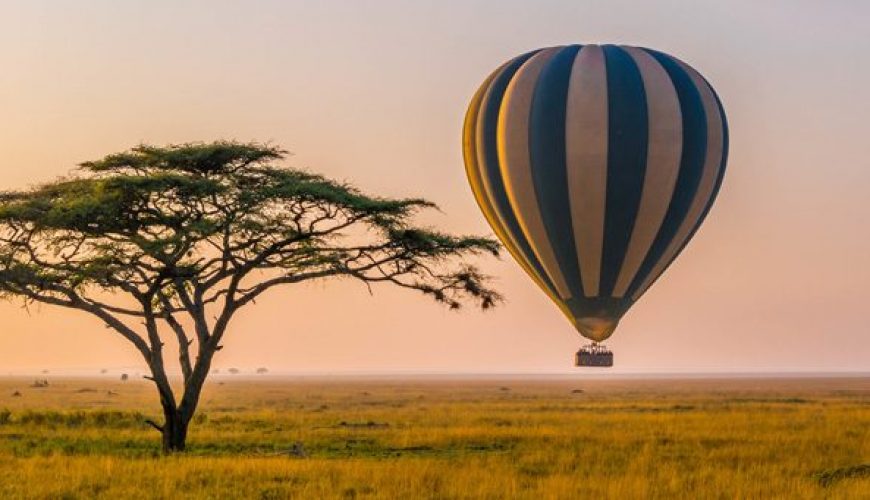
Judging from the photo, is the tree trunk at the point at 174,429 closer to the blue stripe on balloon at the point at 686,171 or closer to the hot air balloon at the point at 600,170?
the hot air balloon at the point at 600,170

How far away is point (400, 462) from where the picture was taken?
28.3 meters

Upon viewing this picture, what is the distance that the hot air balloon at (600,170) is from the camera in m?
41.6

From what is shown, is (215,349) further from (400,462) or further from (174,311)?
(400,462)

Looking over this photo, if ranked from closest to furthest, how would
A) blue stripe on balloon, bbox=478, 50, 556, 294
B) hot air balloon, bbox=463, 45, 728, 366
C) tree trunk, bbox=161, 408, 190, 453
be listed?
tree trunk, bbox=161, 408, 190, 453 → hot air balloon, bbox=463, 45, 728, 366 → blue stripe on balloon, bbox=478, 50, 556, 294

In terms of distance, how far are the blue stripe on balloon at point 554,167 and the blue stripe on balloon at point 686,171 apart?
8.16 feet

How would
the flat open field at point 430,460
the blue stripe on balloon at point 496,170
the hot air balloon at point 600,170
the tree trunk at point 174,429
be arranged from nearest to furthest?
the flat open field at point 430,460 → the tree trunk at point 174,429 → the hot air balloon at point 600,170 → the blue stripe on balloon at point 496,170

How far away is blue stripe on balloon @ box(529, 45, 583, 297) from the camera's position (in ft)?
137

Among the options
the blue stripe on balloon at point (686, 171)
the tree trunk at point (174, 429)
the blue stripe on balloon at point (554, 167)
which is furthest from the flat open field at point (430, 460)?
the blue stripe on balloon at point (686, 171)

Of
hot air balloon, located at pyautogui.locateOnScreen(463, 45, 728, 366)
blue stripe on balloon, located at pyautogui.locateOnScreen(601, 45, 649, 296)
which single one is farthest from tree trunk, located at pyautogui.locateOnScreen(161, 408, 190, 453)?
blue stripe on balloon, located at pyautogui.locateOnScreen(601, 45, 649, 296)

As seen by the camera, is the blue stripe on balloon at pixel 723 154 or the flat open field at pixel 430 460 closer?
the flat open field at pixel 430 460

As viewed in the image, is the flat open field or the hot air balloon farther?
the hot air balloon

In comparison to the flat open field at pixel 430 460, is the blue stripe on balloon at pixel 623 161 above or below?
above

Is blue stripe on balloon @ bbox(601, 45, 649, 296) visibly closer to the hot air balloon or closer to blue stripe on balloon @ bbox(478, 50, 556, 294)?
the hot air balloon

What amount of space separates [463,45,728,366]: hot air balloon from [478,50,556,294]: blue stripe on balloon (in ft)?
0.15
